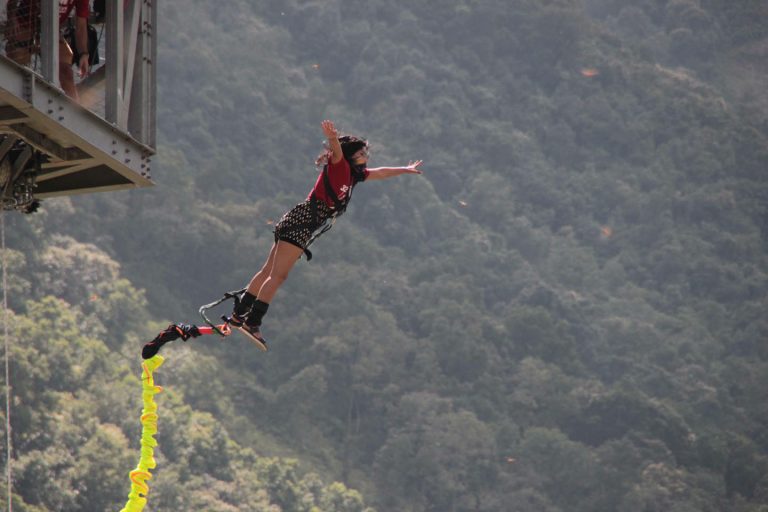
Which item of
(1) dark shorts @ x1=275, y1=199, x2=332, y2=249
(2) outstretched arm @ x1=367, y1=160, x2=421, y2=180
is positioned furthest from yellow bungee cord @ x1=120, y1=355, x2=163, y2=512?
(2) outstretched arm @ x1=367, y1=160, x2=421, y2=180

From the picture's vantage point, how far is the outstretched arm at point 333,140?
11.8 metres

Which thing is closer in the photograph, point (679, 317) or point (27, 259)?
point (27, 259)

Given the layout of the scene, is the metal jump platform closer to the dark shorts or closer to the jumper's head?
the dark shorts

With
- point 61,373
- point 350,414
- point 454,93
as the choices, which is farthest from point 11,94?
point 454,93

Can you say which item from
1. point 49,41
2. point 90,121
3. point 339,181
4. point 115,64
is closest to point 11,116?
point 49,41

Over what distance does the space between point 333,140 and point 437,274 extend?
71.1 metres

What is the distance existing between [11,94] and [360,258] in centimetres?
7067

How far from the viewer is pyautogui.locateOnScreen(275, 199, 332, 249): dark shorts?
12500 mm

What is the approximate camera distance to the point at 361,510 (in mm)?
60750

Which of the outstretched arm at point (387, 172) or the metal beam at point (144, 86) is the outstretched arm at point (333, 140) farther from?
the metal beam at point (144, 86)

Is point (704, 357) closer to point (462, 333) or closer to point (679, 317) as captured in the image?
point (679, 317)

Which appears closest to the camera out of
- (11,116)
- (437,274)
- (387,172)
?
(11,116)

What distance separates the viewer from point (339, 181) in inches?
494

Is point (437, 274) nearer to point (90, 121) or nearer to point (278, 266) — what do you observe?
point (278, 266)
